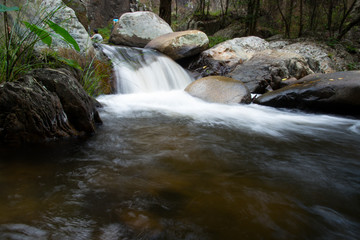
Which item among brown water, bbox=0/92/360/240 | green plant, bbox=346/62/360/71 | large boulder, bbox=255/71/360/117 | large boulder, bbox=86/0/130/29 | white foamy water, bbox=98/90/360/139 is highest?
large boulder, bbox=86/0/130/29

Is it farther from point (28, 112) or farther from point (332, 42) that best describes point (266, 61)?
point (28, 112)

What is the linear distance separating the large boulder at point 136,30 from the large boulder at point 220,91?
3.92m

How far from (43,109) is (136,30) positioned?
748 cm

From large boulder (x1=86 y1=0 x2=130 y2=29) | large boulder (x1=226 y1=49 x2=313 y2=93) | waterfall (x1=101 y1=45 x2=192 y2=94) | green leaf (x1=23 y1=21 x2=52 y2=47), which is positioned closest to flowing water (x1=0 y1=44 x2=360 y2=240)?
green leaf (x1=23 y1=21 x2=52 y2=47)

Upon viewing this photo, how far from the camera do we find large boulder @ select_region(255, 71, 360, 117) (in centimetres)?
472

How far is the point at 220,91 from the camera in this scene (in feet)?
19.4

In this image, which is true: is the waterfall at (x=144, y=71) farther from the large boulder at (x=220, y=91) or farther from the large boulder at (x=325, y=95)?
the large boulder at (x=325, y=95)

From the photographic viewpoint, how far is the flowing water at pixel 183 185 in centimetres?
139

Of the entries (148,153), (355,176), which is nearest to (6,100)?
(148,153)

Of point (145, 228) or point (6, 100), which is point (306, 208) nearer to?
point (145, 228)

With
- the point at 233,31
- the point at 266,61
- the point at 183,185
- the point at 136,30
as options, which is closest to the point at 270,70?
the point at 266,61

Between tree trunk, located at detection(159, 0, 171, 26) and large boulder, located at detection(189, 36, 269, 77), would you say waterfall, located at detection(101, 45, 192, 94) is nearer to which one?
large boulder, located at detection(189, 36, 269, 77)

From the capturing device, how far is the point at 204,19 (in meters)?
15.3

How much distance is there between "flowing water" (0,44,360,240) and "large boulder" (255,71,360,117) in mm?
1577
